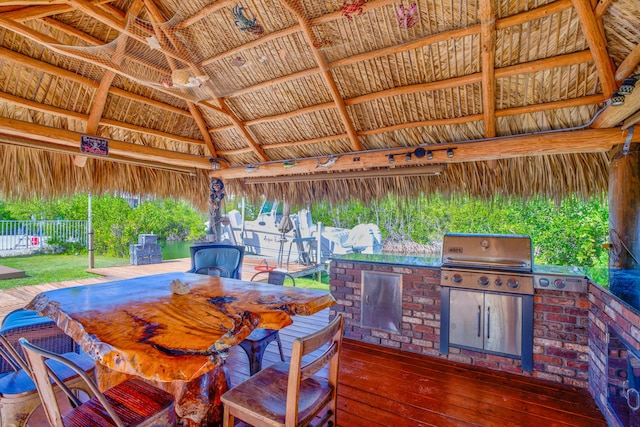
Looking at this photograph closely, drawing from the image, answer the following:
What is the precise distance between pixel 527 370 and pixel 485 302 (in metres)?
0.68

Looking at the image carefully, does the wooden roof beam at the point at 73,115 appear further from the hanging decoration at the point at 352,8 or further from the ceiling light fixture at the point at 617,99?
the ceiling light fixture at the point at 617,99

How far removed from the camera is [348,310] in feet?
12.5

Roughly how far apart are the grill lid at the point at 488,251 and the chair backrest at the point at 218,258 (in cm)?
258

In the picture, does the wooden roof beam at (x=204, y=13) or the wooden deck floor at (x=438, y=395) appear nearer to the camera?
the wooden deck floor at (x=438, y=395)

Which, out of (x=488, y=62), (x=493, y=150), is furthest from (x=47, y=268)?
(x=488, y=62)

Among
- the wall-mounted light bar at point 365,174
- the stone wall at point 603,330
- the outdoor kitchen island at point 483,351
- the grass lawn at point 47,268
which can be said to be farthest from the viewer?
the grass lawn at point 47,268

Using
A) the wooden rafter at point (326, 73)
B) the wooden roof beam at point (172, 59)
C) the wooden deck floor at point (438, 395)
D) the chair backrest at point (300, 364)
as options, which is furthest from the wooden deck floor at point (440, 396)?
the wooden roof beam at point (172, 59)

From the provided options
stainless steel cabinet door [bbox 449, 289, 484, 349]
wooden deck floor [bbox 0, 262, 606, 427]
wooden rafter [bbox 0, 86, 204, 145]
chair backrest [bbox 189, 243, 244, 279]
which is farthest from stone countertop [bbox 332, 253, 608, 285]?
wooden rafter [bbox 0, 86, 204, 145]

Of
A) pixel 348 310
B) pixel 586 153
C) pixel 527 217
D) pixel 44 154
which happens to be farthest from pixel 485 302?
pixel 44 154

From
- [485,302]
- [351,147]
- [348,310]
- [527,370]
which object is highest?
[351,147]

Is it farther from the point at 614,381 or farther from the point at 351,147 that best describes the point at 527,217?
the point at 614,381

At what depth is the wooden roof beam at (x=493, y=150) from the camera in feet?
10.0

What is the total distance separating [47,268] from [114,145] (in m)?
6.05

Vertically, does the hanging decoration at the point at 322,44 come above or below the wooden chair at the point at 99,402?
above
